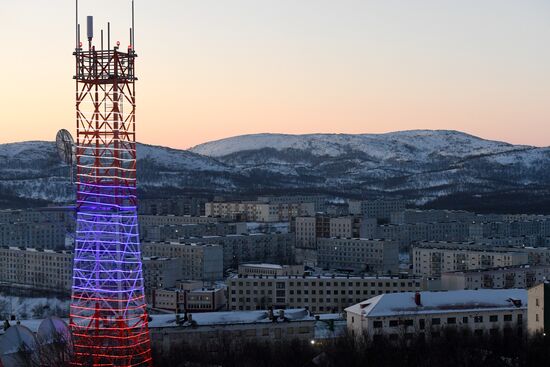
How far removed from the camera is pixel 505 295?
873 inches

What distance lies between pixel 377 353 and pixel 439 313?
12.0 ft

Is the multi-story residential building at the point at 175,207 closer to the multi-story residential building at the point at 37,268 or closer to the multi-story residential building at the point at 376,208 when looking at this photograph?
the multi-story residential building at the point at 376,208

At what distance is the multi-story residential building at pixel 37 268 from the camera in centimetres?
3725

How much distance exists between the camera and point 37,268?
38562mm

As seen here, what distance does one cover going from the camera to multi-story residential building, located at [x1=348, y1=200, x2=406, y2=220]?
67.0 metres

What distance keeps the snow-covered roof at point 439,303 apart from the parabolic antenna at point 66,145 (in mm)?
10119

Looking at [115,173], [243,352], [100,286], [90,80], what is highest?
[90,80]

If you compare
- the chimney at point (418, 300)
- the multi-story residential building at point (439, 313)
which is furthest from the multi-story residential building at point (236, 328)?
the chimney at point (418, 300)

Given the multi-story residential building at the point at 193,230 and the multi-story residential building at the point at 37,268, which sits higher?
the multi-story residential building at the point at 193,230

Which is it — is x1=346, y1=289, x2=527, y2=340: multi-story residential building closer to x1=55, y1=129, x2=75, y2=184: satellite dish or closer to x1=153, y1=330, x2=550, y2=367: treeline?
x1=153, y1=330, x2=550, y2=367: treeline

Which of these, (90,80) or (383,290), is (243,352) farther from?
(383,290)

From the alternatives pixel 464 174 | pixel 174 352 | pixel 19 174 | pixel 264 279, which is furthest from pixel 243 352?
pixel 464 174

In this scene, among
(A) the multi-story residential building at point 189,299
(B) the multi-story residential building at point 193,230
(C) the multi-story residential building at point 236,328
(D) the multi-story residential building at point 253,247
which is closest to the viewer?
(C) the multi-story residential building at point 236,328

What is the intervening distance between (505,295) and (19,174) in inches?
3434
